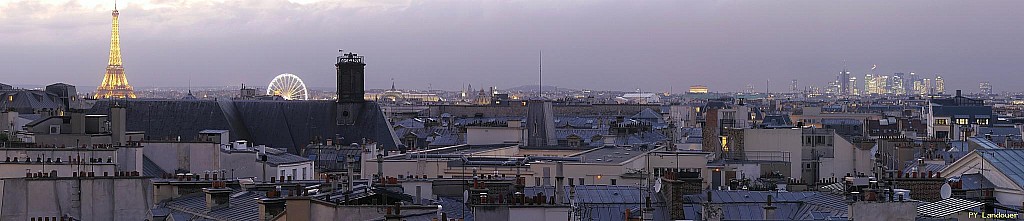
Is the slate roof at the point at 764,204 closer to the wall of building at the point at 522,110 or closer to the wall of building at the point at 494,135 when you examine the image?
the wall of building at the point at 494,135

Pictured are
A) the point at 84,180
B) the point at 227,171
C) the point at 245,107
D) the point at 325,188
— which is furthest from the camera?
the point at 245,107

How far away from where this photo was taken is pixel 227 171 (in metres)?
35.4

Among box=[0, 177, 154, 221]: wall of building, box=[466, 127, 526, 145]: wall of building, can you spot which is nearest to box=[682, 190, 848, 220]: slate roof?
box=[0, 177, 154, 221]: wall of building

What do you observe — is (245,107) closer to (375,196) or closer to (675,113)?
(375,196)

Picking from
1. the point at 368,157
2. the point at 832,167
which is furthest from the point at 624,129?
the point at 368,157

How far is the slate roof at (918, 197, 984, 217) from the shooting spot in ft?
65.1

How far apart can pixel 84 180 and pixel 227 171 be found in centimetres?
1166

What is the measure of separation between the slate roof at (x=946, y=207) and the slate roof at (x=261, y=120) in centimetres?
4186

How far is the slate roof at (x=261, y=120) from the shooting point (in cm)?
6353

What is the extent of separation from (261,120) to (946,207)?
156 feet

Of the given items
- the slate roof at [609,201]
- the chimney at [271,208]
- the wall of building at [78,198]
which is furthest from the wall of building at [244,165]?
the chimney at [271,208]

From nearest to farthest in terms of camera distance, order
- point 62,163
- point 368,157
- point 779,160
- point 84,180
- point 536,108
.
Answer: point 84,180 → point 62,163 → point 368,157 → point 779,160 → point 536,108

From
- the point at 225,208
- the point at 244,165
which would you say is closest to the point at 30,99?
the point at 244,165

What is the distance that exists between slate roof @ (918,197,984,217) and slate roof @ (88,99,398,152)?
4186 centimetres
